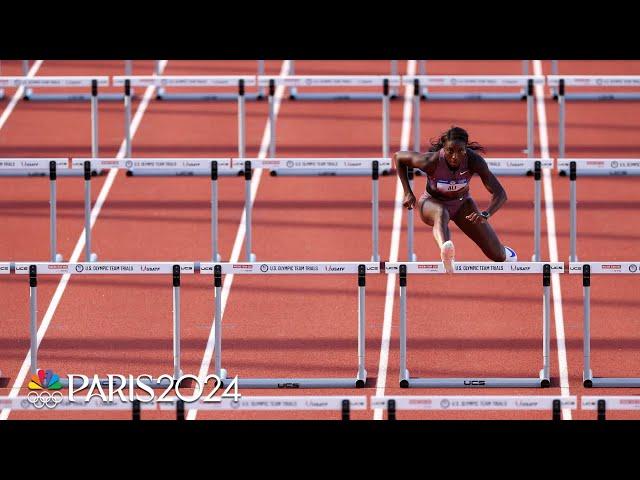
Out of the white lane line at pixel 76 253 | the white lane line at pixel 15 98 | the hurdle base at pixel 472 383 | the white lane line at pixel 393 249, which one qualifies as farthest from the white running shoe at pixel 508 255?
the white lane line at pixel 15 98

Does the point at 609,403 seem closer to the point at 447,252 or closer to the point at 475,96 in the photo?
the point at 447,252

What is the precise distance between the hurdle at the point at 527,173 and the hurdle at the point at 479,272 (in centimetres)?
129

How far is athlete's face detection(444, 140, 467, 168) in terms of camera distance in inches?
495

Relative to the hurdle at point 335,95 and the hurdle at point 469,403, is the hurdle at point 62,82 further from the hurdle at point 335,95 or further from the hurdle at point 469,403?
the hurdle at point 469,403

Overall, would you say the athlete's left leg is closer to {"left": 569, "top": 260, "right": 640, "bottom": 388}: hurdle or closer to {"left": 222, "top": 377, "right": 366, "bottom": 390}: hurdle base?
{"left": 569, "top": 260, "right": 640, "bottom": 388}: hurdle

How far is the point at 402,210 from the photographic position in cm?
1686

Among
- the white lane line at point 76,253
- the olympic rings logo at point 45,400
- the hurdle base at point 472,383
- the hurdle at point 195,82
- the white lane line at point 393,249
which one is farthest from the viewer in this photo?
the hurdle at point 195,82

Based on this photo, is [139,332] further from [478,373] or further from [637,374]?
[637,374]

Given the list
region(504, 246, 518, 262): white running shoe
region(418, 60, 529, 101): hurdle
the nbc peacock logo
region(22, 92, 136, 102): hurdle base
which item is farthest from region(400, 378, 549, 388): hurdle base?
region(22, 92, 136, 102): hurdle base

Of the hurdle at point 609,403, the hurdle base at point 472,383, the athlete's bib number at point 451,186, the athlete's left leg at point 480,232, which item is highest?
the athlete's bib number at point 451,186

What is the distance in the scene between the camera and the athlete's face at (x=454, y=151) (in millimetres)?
12578

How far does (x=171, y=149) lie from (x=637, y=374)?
5.60 metres

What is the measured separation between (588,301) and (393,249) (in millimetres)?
2903

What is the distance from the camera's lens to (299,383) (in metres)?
13.9
